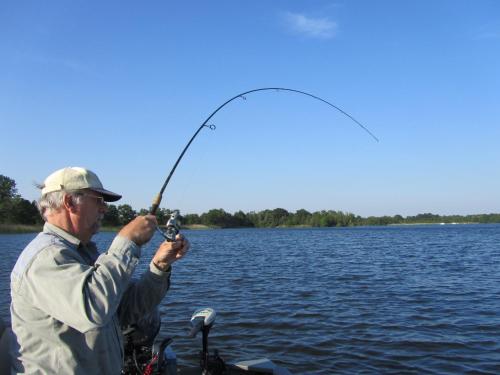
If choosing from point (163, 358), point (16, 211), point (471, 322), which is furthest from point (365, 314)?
point (16, 211)

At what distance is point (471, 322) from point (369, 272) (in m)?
8.78

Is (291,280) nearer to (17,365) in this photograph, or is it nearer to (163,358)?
(163,358)

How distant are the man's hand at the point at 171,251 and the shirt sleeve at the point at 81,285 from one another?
445 millimetres

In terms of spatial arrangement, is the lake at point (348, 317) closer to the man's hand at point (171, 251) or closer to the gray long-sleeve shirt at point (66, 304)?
the man's hand at point (171, 251)

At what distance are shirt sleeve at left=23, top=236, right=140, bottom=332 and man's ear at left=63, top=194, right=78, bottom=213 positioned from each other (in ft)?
1.08

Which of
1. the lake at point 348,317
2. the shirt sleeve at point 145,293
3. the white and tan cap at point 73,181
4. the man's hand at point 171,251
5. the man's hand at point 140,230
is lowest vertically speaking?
the lake at point 348,317

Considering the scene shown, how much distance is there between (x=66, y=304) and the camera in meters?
2.09

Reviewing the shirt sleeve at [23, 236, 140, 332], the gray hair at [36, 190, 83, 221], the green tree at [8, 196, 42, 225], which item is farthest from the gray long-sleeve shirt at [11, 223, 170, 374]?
the green tree at [8, 196, 42, 225]

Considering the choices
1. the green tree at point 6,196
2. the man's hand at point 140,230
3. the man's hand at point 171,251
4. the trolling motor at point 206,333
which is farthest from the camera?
the green tree at point 6,196

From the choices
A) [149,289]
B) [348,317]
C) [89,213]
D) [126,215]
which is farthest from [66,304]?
[348,317]

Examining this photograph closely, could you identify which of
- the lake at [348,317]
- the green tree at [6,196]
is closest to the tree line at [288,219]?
the green tree at [6,196]

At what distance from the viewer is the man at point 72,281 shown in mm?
2092

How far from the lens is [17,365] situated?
2389mm

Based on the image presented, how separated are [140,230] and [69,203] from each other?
0.46m
